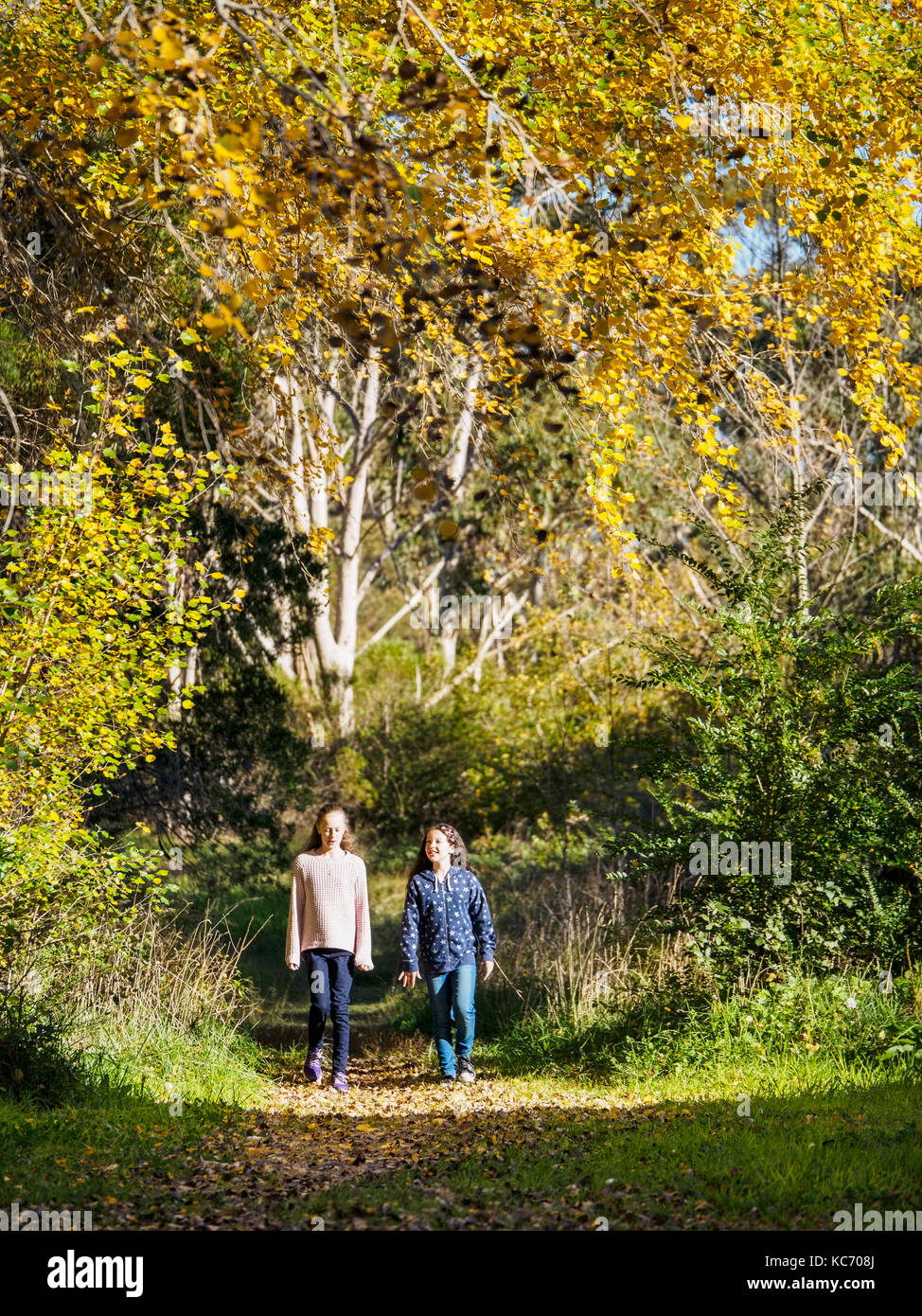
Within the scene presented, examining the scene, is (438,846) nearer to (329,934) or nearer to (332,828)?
(332,828)

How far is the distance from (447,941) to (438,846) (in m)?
0.52

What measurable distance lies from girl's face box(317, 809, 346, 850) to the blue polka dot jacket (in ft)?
1.63

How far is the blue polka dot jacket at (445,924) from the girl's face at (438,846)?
0.09m

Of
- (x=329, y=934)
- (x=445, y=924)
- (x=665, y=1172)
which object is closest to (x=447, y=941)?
(x=445, y=924)

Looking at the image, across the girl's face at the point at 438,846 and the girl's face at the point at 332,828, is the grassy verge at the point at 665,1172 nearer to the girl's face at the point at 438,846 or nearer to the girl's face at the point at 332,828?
the girl's face at the point at 438,846

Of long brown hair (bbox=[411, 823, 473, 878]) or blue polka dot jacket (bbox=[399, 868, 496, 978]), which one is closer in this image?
blue polka dot jacket (bbox=[399, 868, 496, 978])

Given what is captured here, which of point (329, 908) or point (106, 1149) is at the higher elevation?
point (329, 908)

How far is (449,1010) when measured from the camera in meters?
6.95

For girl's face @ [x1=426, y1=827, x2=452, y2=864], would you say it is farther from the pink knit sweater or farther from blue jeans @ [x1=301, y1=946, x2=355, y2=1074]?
blue jeans @ [x1=301, y1=946, x2=355, y2=1074]

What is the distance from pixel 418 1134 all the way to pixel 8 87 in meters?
5.30

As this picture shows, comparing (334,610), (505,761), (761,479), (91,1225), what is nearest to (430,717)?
(505,761)

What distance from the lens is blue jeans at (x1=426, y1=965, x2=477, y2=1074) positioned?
22.5ft

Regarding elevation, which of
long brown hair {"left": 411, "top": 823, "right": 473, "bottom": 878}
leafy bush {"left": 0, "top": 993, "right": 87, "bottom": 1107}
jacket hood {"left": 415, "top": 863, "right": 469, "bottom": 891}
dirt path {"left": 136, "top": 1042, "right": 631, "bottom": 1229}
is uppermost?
long brown hair {"left": 411, "top": 823, "right": 473, "bottom": 878}

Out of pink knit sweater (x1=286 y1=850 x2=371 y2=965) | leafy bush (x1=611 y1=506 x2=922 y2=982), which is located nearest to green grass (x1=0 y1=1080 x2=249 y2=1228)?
pink knit sweater (x1=286 y1=850 x2=371 y2=965)
